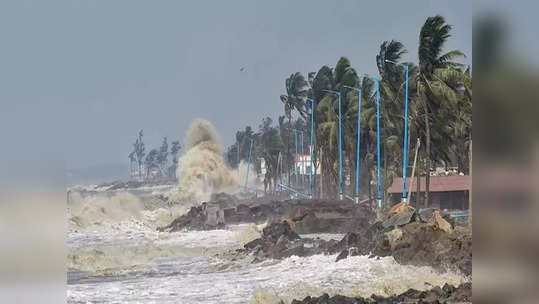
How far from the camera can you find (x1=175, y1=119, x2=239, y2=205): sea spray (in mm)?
102562

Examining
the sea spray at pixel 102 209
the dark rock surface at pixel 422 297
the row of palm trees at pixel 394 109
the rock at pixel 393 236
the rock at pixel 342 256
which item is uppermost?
the row of palm trees at pixel 394 109

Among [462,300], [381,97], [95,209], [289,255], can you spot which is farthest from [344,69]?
[462,300]

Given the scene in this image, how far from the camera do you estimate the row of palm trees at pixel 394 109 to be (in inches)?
1628

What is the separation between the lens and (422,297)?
57.4ft

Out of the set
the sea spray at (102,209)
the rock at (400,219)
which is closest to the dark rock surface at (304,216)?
the sea spray at (102,209)

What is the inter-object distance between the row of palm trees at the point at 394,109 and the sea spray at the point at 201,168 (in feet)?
37.5

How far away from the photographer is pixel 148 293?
24.4 meters

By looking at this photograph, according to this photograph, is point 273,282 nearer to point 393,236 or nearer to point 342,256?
point 342,256

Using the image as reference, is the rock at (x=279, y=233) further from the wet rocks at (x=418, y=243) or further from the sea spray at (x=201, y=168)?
the sea spray at (x=201, y=168)

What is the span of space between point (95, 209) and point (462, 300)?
6548 centimetres

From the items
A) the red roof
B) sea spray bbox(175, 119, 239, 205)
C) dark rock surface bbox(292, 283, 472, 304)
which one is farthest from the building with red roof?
sea spray bbox(175, 119, 239, 205)

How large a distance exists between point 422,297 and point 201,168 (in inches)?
3496

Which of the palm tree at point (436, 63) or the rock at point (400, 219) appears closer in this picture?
the rock at point (400, 219)

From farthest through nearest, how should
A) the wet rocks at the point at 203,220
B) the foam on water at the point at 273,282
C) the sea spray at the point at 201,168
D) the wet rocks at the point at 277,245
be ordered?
the sea spray at the point at 201,168 → the wet rocks at the point at 203,220 → the wet rocks at the point at 277,245 → the foam on water at the point at 273,282
